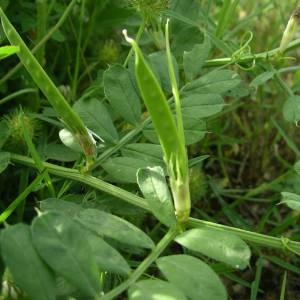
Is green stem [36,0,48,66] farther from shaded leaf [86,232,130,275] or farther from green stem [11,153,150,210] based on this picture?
shaded leaf [86,232,130,275]

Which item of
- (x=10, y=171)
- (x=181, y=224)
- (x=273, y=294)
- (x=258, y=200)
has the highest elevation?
(x=181, y=224)

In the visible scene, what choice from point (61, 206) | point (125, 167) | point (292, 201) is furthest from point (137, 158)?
point (292, 201)

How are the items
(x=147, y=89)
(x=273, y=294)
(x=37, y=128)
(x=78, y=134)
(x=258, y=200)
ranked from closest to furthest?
(x=147, y=89)
(x=78, y=134)
(x=37, y=128)
(x=273, y=294)
(x=258, y=200)

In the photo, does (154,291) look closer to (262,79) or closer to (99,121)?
(99,121)

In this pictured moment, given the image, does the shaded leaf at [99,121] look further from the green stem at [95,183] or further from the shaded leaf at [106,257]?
the shaded leaf at [106,257]

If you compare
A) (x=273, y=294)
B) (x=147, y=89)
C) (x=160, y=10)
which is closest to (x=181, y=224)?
(x=147, y=89)

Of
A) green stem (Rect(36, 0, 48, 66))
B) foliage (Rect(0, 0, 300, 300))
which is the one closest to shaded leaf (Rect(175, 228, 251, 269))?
foliage (Rect(0, 0, 300, 300))

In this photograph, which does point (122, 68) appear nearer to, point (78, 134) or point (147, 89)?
point (78, 134)
